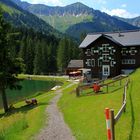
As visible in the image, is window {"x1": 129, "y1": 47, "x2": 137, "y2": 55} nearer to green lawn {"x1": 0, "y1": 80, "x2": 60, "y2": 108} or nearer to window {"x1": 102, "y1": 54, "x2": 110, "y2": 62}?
window {"x1": 102, "y1": 54, "x2": 110, "y2": 62}

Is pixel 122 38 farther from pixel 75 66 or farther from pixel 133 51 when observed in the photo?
pixel 75 66

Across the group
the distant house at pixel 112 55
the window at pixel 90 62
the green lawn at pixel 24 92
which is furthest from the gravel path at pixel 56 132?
the window at pixel 90 62

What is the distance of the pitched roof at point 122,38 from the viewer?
7731cm

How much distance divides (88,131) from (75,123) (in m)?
3.36

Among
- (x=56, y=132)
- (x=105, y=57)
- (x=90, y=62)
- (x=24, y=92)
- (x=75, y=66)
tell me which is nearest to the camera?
(x=56, y=132)

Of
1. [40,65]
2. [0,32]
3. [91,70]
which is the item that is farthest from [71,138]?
[40,65]

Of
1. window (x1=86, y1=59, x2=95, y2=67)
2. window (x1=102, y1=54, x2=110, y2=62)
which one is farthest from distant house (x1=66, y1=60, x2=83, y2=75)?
window (x1=102, y1=54, x2=110, y2=62)

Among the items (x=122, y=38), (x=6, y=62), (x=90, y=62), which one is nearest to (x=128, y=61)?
(x=122, y=38)

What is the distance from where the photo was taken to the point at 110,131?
12.2 meters

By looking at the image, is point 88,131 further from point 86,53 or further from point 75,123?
point 86,53

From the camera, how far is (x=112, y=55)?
76625mm

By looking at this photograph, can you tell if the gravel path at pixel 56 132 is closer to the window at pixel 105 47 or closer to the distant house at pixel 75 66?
→ the window at pixel 105 47

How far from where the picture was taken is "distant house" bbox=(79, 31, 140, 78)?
3014 inches

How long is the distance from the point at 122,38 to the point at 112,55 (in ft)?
20.3
